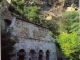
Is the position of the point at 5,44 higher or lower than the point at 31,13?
lower

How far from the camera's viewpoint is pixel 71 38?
36.0 feet

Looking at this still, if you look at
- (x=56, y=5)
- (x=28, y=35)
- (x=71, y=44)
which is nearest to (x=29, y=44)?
(x=28, y=35)

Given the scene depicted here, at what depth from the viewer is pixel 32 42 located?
9742 millimetres

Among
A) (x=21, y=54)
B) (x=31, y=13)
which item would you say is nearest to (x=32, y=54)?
(x=21, y=54)

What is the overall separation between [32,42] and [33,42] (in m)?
0.11

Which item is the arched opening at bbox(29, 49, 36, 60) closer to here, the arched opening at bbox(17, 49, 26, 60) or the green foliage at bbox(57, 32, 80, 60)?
the arched opening at bbox(17, 49, 26, 60)

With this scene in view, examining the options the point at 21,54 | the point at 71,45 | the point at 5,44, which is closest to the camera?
the point at 5,44

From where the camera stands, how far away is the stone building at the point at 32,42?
8.58m

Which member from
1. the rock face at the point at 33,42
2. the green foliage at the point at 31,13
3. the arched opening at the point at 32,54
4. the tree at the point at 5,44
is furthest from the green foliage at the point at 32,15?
the tree at the point at 5,44

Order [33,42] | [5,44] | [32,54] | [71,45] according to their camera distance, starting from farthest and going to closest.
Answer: [71,45] < [33,42] < [32,54] < [5,44]

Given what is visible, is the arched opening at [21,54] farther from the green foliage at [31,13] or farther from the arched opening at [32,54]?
the green foliage at [31,13]

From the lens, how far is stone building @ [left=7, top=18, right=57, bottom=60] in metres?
8.58

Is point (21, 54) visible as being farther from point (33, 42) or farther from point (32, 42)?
point (33, 42)

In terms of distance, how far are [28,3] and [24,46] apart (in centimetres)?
1159
